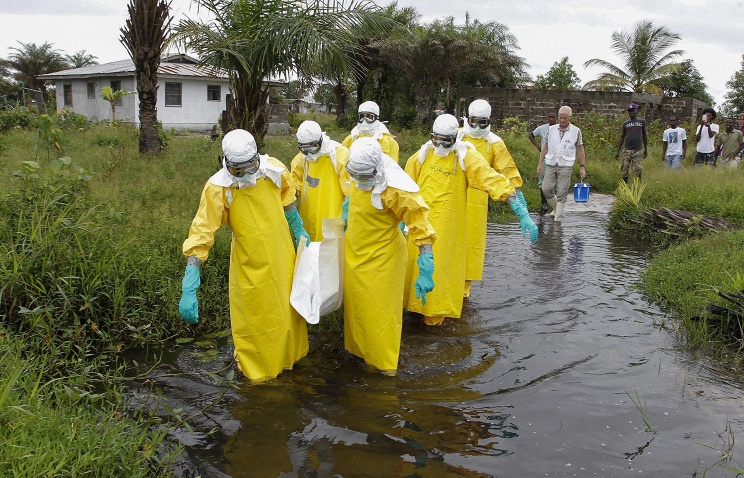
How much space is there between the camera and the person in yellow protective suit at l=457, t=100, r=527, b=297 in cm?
643

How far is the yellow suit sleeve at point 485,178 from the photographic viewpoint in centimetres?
545

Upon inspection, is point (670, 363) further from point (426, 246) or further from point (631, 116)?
point (631, 116)

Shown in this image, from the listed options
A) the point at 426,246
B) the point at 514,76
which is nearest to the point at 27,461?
the point at 426,246

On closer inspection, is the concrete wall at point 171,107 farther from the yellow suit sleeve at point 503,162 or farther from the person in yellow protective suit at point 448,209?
the person in yellow protective suit at point 448,209

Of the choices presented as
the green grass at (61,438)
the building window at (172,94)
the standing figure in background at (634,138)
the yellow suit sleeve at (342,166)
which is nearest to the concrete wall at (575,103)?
the standing figure in background at (634,138)

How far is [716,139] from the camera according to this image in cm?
1453

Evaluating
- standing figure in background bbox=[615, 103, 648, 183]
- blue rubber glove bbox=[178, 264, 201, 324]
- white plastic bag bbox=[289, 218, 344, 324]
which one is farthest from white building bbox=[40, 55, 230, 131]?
blue rubber glove bbox=[178, 264, 201, 324]

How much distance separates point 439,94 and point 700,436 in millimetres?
23908

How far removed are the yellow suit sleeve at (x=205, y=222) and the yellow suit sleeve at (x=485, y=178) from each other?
2.24 meters

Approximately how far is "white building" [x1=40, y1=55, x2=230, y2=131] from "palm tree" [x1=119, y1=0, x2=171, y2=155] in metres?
17.2

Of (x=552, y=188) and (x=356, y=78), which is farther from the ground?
(x=356, y=78)

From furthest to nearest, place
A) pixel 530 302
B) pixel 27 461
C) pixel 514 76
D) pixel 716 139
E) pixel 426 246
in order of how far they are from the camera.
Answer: pixel 514 76
pixel 716 139
pixel 530 302
pixel 426 246
pixel 27 461

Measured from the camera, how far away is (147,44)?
1072cm

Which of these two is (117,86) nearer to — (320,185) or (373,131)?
(373,131)
